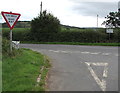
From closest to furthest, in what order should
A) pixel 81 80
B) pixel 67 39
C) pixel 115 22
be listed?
pixel 81 80 < pixel 67 39 < pixel 115 22

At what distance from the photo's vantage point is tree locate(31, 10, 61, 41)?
118ft

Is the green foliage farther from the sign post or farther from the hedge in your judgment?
the sign post

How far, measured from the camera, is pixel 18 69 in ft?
31.5

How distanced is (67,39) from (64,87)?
1124 inches

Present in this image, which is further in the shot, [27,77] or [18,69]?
[18,69]

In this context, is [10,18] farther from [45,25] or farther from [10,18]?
[45,25]

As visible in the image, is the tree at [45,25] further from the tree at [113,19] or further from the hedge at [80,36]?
the tree at [113,19]

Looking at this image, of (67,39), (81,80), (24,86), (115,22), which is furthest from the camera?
(115,22)

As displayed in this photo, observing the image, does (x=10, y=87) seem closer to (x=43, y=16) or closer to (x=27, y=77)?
(x=27, y=77)

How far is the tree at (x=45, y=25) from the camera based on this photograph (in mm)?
36000

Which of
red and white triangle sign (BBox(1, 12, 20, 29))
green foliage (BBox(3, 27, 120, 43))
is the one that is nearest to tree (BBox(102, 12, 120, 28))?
green foliage (BBox(3, 27, 120, 43))

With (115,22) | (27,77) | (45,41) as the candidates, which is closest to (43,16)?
(45,41)

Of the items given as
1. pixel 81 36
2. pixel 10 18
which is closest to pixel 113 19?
pixel 81 36

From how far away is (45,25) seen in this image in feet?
119
